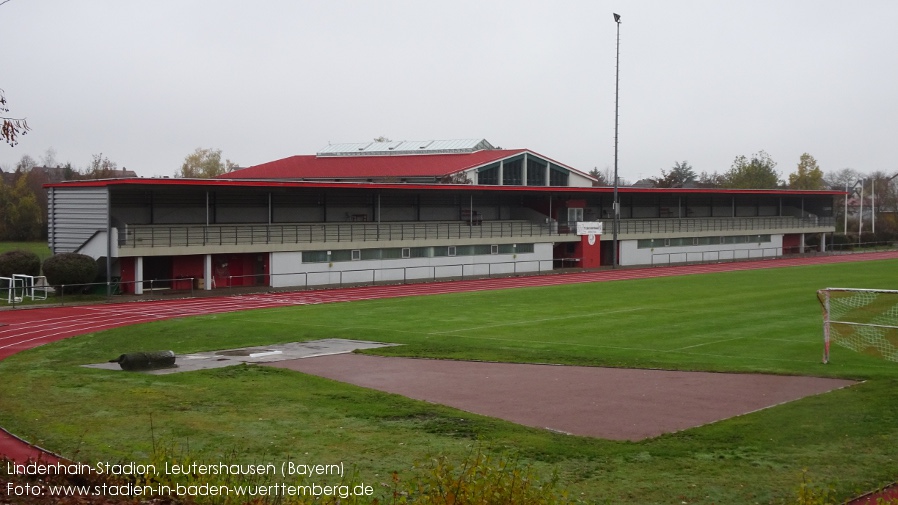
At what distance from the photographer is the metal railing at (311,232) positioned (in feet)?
152

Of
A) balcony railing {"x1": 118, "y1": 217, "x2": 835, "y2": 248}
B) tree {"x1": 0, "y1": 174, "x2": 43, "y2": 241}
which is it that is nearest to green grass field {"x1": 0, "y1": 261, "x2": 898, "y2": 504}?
balcony railing {"x1": 118, "y1": 217, "x2": 835, "y2": 248}

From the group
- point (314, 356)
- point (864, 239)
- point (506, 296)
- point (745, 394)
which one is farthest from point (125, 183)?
point (864, 239)

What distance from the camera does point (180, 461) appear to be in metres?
11.9

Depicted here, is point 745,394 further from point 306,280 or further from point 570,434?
point 306,280

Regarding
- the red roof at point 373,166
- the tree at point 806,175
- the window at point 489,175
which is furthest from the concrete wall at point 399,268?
the tree at point 806,175

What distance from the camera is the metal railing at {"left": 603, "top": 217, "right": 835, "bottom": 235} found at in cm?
7269

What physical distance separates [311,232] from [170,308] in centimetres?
1457

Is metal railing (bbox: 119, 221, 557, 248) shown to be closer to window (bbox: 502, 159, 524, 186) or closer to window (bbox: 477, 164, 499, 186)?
window (bbox: 477, 164, 499, 186)

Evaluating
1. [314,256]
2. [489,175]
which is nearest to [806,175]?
[489,175]

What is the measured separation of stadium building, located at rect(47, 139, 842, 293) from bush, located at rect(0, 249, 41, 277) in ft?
8.52

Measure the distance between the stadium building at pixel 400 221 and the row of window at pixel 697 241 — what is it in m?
0.12

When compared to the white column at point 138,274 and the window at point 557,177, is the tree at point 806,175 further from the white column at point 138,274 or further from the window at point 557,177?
the white column at point 138,274

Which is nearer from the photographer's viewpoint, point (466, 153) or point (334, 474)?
point (334, 474)

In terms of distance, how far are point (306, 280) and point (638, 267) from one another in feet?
91.8
